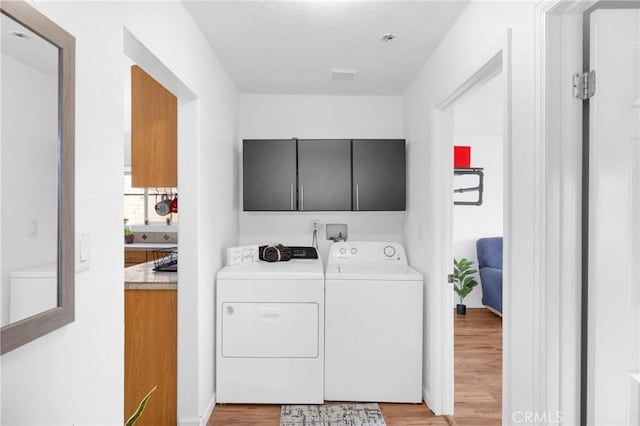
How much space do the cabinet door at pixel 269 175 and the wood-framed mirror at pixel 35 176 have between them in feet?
6.98

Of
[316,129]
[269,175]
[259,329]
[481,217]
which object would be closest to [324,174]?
[269,175]

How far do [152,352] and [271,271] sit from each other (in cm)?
85

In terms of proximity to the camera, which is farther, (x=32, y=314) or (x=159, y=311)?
(x=159, y=311)

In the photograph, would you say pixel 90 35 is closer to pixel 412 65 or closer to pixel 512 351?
pixel 512 351

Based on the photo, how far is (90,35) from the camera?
1165mm

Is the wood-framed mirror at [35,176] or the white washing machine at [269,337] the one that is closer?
the wood-framed mirror at [35,176]

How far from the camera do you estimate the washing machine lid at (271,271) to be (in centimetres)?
263

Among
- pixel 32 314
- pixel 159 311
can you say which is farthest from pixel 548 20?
pixel 159 311

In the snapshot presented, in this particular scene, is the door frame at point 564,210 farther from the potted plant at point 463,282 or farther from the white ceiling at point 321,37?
the potted plant at point 463,282

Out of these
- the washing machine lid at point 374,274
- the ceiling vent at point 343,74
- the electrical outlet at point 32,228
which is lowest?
the washing machine lid at point 374,274

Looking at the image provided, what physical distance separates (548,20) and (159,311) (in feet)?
7.41

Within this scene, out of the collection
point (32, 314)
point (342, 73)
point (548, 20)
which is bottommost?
point (32, 314)

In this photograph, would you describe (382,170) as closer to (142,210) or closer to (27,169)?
(27,169)

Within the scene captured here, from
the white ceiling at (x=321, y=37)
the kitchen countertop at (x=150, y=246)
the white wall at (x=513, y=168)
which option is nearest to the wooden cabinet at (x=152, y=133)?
the white ceiling at (x=321, y=37)
